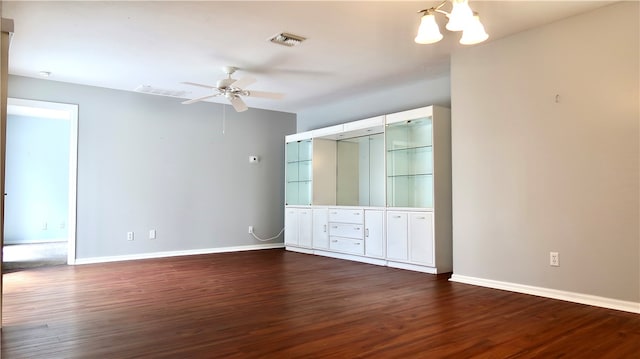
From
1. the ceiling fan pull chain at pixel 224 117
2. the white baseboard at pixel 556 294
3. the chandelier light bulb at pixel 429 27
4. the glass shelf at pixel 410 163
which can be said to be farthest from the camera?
the ceiling fan pull chain at pixel 224 117

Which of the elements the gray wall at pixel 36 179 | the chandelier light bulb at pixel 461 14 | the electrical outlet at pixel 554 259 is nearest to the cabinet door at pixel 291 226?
the electrical outlet at pixel 554 259

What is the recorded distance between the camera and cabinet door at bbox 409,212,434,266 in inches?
194

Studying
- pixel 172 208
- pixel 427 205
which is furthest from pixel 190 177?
pixel 427 205

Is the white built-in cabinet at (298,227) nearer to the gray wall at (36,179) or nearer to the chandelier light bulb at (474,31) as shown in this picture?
the chandelier light bulb at (474,31)

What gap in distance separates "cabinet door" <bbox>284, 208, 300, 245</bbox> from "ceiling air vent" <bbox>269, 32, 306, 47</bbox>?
346 centimetres

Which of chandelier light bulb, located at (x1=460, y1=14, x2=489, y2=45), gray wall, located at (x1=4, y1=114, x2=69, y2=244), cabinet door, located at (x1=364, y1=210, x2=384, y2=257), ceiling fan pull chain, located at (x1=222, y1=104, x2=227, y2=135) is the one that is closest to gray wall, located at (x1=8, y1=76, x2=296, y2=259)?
ceiling fan pull chain, located at (x1=222, y1=104, x2=227, y2=135)

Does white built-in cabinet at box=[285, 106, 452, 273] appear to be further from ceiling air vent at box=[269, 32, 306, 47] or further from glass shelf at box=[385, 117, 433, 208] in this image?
ceiling air vent at box=[269, 32, 306, 47]

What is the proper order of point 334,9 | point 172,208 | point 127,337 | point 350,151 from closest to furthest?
point 127,337
point 334,9
point 172,208
point 350,151

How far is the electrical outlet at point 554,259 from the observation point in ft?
12.0

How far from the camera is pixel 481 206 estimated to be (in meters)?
4.28

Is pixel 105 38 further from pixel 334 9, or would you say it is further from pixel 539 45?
pixel 539 45

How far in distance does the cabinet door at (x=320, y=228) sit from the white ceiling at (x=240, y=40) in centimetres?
200

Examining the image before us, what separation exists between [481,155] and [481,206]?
0.53 meters

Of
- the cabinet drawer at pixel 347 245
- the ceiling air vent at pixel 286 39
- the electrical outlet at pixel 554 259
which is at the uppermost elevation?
the ceiling air vent at pixel 286 39
